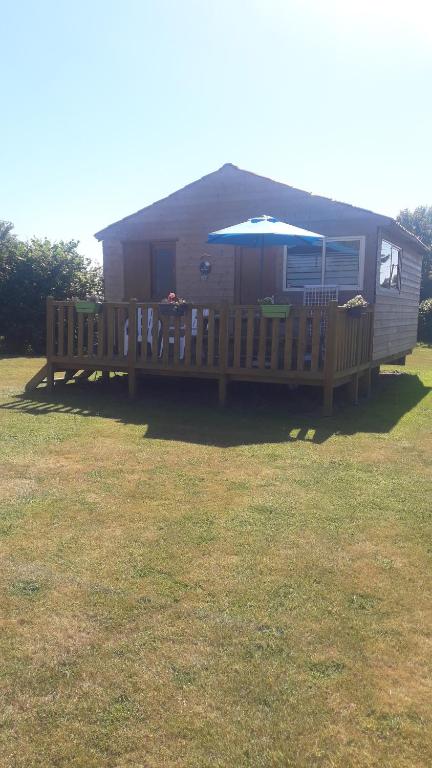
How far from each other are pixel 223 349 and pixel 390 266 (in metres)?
5.63

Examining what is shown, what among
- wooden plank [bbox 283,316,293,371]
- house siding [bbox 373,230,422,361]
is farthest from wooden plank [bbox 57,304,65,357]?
house siding [bbox 373,230,422,361]

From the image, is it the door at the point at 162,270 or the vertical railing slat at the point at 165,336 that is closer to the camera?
the vertical railing slat at the point at 165,336

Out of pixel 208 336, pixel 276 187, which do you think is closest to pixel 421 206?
pixel 276 187

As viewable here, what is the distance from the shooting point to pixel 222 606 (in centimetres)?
292

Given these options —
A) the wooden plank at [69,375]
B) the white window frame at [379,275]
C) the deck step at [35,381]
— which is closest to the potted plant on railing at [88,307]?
the deck step at [35,381]

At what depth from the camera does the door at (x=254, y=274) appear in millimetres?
11617

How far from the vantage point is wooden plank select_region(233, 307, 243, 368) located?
27.2 feet

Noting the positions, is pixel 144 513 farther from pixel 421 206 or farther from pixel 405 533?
pixel 421 206

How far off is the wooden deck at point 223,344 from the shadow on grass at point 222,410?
0.44m

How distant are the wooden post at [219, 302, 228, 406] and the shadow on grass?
29 cm

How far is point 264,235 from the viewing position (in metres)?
9.09

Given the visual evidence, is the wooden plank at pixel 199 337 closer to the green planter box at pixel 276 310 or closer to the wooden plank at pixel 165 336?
the wooden plank at pixel 165 336

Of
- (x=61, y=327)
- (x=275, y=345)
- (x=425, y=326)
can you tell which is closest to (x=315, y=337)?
(x=275, y=345)

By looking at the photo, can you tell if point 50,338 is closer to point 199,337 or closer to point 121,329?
point 121,329
